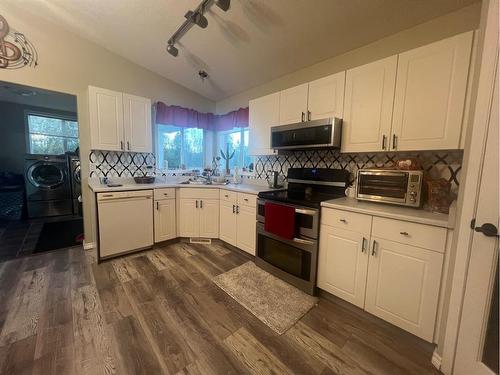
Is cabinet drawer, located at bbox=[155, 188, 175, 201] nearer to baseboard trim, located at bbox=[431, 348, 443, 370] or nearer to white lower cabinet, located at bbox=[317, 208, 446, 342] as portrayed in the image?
white lower cabinet, located at bbox=[317, 208, 446, 342]

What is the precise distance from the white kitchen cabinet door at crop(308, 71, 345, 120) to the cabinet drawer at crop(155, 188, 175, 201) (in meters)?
2.19

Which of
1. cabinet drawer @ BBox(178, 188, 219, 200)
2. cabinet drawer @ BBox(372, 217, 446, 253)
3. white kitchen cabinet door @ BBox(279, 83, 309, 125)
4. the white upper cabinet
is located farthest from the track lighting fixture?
cabinet drawer @ BBox(372, 217, 446, 253)

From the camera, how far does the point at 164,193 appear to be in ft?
9.96

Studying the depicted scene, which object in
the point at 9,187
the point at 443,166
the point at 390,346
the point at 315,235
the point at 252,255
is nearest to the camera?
the point at 390,346

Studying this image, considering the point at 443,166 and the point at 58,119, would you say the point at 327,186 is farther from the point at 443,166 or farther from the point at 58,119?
the point at 58,119

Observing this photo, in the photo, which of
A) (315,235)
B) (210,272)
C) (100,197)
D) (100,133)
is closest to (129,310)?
(210,272)

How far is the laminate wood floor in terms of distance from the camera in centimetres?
132

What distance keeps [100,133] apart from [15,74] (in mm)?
1014

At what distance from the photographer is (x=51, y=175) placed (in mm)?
4504

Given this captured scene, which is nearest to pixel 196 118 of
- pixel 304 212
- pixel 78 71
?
pixel 78 71

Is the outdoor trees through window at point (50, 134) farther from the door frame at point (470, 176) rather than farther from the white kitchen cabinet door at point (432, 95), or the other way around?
the door frame at point (470, 176)

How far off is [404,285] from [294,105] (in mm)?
2016

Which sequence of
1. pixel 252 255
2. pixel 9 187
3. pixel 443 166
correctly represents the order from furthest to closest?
pixel 9 187 → pixel 252 255 → pixel 443 166

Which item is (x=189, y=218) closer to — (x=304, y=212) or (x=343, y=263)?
(x=304, y=212)
